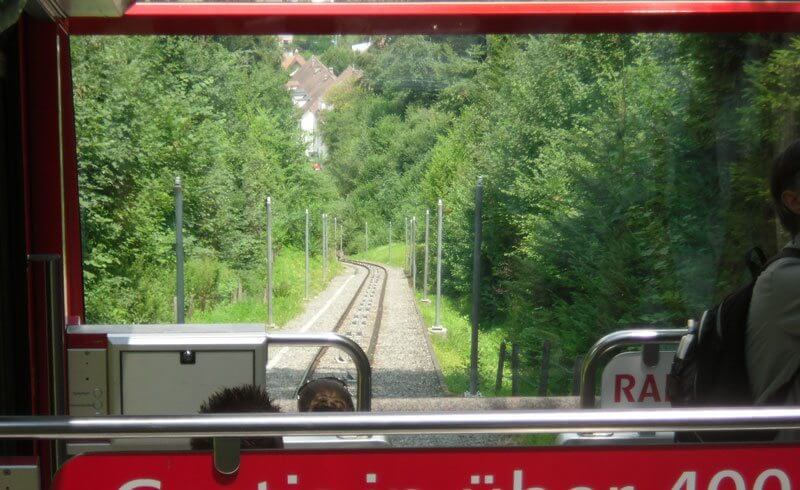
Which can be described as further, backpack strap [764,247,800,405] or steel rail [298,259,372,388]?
steel rail [298,259,372,388]

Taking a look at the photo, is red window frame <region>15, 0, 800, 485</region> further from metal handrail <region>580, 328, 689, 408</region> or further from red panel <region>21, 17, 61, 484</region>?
metal handrail <region>580, 328, 689, 408</region>

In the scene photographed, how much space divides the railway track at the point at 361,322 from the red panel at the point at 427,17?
1.21m

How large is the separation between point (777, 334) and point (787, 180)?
1.37 ft

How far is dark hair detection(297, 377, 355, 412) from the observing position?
3107mm

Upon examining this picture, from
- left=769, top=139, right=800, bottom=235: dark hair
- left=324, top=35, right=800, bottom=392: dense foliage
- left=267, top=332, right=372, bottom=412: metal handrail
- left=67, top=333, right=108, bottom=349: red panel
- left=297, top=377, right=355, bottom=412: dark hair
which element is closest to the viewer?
left=769, top=139, right=800, bottom=235: dark hair

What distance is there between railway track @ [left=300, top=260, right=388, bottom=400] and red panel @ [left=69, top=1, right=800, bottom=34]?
1208mm

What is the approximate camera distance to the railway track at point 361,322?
163 inches

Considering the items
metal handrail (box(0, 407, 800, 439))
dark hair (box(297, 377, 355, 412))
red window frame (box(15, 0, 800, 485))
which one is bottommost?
dark hair (box(297, 377, 355, 412))

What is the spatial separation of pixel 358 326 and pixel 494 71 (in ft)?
4.46

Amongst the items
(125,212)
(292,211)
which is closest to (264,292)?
(292,211)

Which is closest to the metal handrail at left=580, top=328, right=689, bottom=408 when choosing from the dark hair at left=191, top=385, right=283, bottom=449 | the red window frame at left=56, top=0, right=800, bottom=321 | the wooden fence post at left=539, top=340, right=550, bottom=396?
the wooden fence post at left=539, top=340, right=550, bottom=396

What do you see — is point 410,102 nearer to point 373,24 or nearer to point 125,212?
point 373,24

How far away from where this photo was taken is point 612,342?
378 centimetres

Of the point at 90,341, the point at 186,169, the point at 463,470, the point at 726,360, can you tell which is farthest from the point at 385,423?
the point at 186,169
